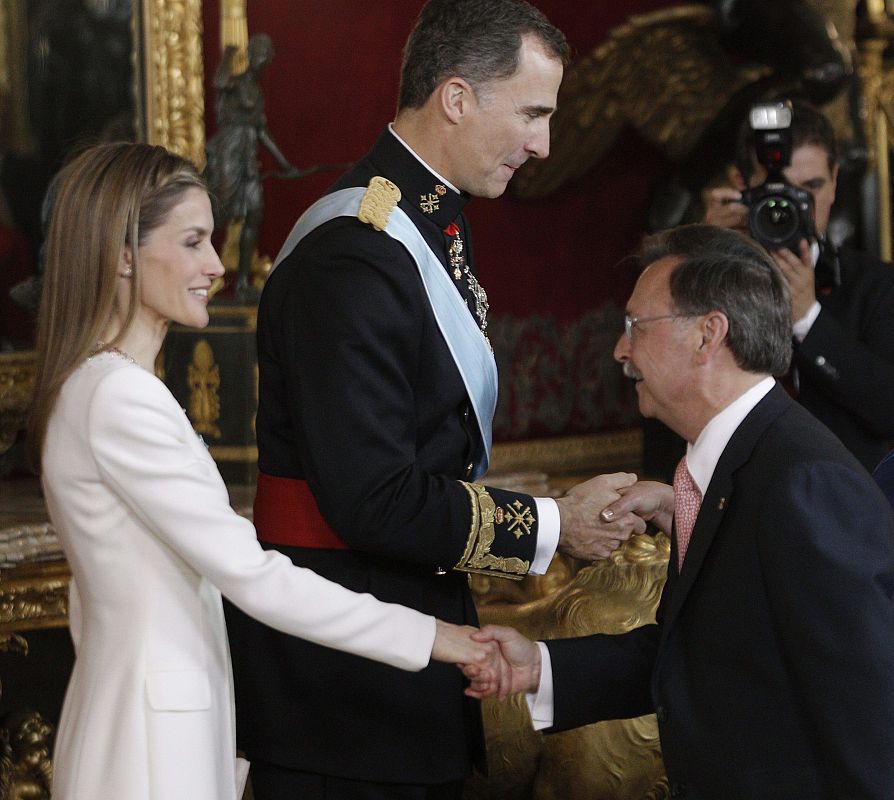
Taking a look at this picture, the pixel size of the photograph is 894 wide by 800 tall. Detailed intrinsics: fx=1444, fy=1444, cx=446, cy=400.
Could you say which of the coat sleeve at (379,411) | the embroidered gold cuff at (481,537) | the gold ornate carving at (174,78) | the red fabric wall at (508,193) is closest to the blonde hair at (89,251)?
the coat sleeve at (379,411)

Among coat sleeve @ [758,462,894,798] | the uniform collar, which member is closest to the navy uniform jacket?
the uniform collar

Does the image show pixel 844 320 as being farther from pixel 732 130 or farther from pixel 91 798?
pixel 732 130

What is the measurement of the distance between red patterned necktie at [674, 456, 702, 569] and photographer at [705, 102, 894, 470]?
1.01 meters

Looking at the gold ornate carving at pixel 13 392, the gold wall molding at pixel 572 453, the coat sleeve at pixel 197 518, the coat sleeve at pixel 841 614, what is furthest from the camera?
the gold wall molding at pixel 572 453

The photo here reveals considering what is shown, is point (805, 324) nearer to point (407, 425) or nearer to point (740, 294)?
point (740, 294)

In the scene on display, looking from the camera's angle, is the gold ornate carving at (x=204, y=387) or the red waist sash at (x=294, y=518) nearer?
the red waist sash at (x=294, y=518)

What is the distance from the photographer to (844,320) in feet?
10.5

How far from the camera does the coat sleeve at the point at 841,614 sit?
1.71m

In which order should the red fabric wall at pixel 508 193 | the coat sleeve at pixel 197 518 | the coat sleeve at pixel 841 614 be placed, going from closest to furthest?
the coat sleeve at pixel 841 614
the coat sleeve at pixel 197 518
the red fabric wall at pixel 508 193

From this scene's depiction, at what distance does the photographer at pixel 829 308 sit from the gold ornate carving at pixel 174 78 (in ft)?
5.01

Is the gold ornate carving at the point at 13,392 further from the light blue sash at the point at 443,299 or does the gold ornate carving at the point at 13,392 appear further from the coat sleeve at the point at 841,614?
the coat sleeve at the point at 841,614

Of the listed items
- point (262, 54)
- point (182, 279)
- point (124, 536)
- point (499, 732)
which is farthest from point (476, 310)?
point (262, 54)

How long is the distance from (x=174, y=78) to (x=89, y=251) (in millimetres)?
2260

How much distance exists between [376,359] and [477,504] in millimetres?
260
